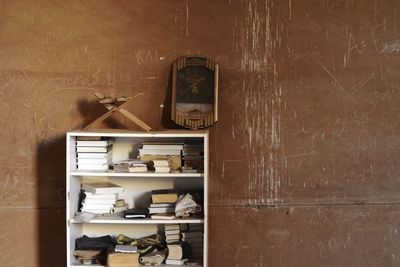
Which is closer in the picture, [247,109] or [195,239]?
[195,239]

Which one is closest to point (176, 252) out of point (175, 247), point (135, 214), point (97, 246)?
point (175, 247)

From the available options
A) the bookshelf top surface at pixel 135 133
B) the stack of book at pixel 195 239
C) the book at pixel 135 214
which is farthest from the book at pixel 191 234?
the bookshelf top surface at pixel 135 133

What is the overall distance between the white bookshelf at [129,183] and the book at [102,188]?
5cm

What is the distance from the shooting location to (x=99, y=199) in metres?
3.81

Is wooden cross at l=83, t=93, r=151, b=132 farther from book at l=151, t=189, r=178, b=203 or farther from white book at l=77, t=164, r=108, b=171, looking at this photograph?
book at l=151, t=189, r=178, b=203

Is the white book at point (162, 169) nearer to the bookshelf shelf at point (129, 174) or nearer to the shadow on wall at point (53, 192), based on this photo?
the bookshelf shelf at point (129, 174)

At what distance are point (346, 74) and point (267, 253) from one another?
52.6 inches

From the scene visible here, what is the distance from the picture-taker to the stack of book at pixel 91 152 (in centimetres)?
375

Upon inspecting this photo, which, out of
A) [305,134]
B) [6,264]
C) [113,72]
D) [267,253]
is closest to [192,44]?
[113,72]

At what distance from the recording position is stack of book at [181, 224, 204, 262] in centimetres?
383

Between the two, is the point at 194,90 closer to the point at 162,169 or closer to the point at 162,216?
the point at 162,169

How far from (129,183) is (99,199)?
26cm

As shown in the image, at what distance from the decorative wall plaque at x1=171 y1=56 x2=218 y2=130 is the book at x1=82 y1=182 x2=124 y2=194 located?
0.59 m

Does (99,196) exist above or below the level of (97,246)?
above
